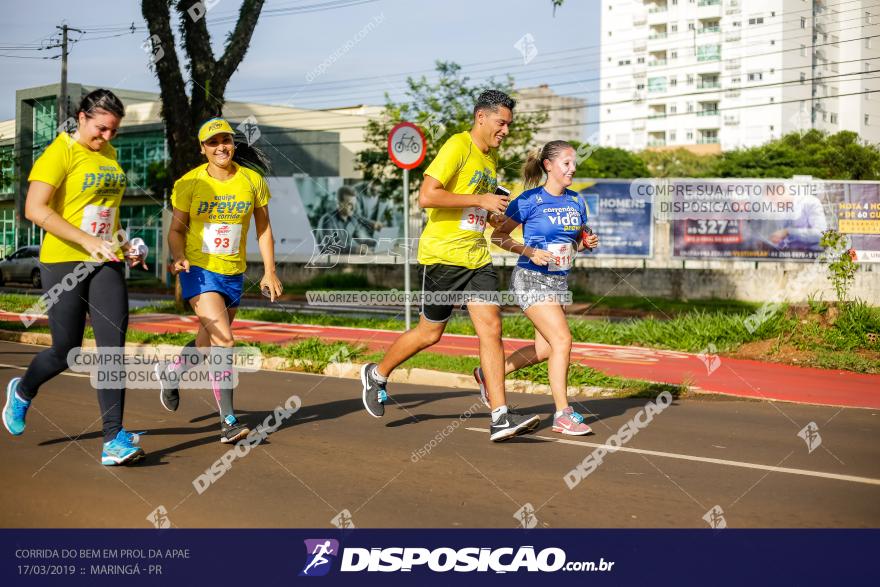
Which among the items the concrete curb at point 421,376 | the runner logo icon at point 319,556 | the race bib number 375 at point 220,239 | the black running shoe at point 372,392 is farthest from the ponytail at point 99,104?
the concrete curb at point 421,376

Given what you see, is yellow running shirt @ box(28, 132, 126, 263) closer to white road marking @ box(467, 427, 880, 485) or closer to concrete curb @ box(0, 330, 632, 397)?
white road marking @ box(467, 427, 880, 485)

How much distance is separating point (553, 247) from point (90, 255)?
123 inches

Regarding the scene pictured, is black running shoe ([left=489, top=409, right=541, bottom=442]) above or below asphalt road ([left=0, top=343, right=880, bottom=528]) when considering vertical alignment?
above

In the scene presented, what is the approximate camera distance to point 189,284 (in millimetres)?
6391

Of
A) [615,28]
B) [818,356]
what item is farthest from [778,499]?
[615,28]

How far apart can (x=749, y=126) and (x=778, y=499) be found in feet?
323

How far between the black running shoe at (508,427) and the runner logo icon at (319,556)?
2513mm

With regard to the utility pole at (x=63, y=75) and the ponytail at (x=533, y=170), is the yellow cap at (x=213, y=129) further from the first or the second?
the utility pole at (x=63, y=75)

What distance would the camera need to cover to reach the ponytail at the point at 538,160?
6.96m

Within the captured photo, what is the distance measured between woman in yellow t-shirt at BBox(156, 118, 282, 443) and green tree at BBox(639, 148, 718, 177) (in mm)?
71571

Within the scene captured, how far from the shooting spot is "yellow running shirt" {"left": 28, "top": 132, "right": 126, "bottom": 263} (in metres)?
5.39

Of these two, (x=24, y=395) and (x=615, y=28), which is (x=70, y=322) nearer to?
(x=24, y=395)

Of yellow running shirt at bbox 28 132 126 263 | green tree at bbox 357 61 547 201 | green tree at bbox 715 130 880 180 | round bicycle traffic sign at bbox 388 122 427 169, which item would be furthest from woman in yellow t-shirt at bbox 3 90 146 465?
green tree at bbox 715 130 880 180

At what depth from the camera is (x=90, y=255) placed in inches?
215
